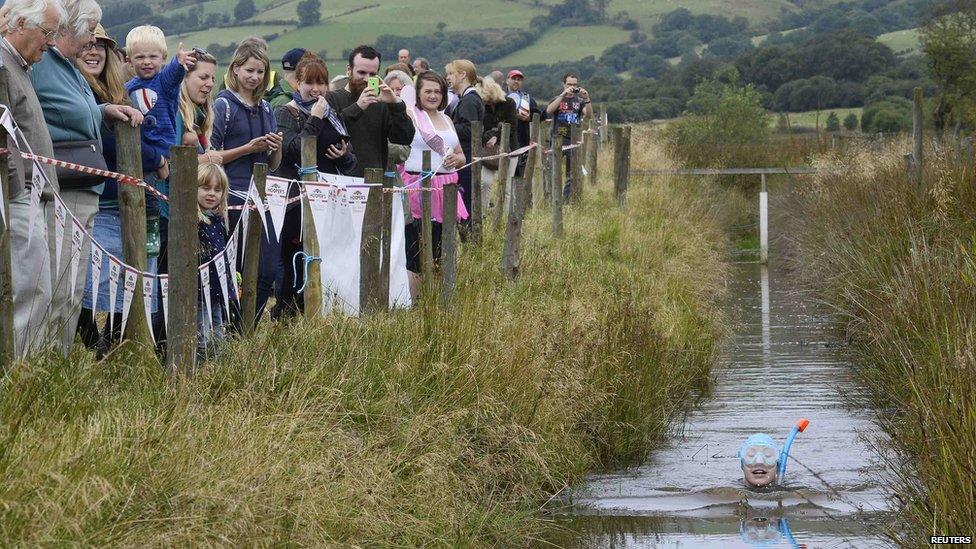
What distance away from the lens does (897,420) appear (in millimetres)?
9469

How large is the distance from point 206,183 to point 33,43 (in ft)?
6.05

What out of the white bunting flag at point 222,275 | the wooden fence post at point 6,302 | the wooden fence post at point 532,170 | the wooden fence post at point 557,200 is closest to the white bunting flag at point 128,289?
the white bunting flag at point 222,275

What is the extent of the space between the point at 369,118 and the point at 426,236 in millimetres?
1399

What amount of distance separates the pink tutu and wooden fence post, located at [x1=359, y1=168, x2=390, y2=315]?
159cm

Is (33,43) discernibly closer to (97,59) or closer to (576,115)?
(97,59)

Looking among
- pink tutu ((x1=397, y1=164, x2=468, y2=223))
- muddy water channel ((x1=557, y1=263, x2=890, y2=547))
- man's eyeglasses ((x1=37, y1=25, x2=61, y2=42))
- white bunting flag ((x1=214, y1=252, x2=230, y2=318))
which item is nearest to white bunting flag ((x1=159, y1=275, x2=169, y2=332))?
white bunting flag ((x1=214, y1=252, x2=230, y2=318))

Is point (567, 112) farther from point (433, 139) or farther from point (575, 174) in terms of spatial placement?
point (433, 139)

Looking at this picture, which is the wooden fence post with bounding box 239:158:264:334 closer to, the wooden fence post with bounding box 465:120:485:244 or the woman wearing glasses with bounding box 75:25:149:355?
the woman wearing glasses with bounding box 75:25:149:355

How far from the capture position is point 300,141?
9.84 meters

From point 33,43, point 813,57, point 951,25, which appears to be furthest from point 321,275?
point 813,57

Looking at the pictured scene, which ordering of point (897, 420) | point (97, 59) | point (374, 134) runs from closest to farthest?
point (97, 59) → point (897, 420) → point (374, 134)

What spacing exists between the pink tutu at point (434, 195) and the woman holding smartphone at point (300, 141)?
3.09 ft

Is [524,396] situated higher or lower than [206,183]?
lower

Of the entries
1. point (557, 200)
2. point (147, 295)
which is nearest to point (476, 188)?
point (557, 200)
